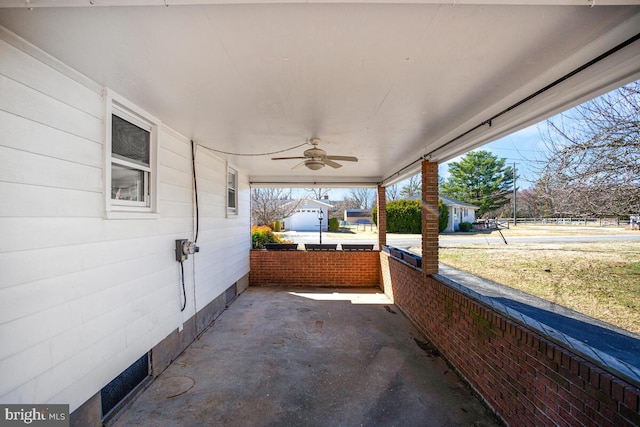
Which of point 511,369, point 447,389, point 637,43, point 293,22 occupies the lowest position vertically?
point 447,389

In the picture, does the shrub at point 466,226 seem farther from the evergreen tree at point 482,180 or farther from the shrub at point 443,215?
the evergreen tree at point 482,180

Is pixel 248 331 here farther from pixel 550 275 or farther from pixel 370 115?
pixel 550 275

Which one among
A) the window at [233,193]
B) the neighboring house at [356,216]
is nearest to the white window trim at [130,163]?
the window at [233,193]

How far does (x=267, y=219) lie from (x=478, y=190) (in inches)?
755

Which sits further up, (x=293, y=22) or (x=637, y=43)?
(x=293, y=22)

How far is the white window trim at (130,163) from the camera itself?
2324 mm

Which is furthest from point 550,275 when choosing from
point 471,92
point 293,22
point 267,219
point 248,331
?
point 267,219

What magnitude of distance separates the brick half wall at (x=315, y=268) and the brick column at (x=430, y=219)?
3118 millimetres

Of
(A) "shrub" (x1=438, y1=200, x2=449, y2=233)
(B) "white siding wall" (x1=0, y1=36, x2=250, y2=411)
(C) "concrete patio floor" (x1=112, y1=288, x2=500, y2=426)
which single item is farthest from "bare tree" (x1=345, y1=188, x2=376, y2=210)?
(B) "white siding wall" (x1=0, y1=36, x2=250, y2=411)

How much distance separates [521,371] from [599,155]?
3.90 meters

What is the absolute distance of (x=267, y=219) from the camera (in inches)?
533

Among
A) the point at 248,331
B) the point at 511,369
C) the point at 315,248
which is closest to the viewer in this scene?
the point at 511,369

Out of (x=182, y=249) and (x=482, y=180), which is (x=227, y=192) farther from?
(x=482, y=180)

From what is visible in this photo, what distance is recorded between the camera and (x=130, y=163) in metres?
2.72
